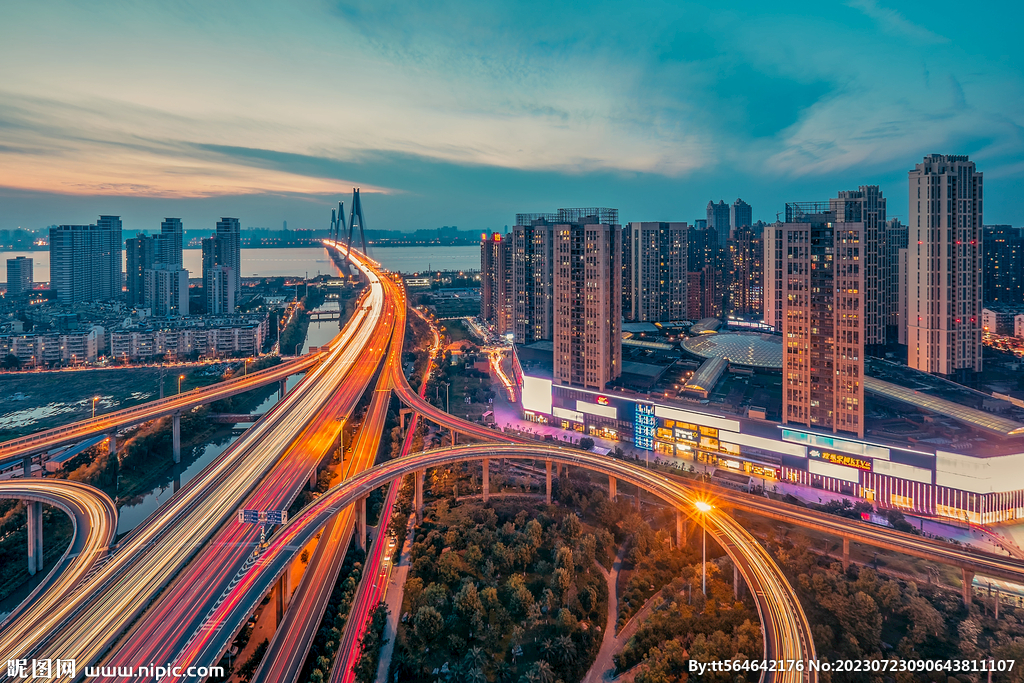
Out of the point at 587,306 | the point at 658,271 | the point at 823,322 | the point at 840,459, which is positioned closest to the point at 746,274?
the point at 658,271

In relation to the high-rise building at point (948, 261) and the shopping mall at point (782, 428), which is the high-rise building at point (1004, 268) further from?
the shopping mall at point (782, 428)

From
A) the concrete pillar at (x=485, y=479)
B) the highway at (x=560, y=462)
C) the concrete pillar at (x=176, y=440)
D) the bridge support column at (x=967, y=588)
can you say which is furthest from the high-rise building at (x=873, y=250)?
the concrete pillar at (x=176, y=440)

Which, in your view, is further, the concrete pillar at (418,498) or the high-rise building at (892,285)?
the high-rise building at (892,285)

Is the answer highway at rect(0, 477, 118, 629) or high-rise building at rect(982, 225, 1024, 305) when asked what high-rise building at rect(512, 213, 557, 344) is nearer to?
highway at rect(0, 477, 118, 629)

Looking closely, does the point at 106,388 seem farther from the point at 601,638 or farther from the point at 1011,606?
the point at 1011,606

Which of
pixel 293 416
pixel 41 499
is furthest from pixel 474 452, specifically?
pixel 41 499

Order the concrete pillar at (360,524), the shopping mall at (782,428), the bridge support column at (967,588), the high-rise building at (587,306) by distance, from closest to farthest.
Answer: the bridge support column at (967,588) → the shopping mall at (782,428) → the concrete pillar at (360,524) → the high-rise building at (587,306)

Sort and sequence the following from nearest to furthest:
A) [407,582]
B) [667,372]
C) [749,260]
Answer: [407,582] → [667,372] → [749,260]

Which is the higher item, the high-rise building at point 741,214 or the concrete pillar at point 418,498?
the high-rise building at point 741,214
